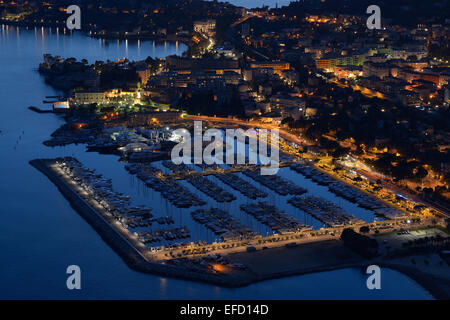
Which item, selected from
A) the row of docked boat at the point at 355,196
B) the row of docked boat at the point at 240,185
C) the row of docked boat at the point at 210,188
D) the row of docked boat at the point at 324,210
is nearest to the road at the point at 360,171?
the row of docked boat at the point at 355,196

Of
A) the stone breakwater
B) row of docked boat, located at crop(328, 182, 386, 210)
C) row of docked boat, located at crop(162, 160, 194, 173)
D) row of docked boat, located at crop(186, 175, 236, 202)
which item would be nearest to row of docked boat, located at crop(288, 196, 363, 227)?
row of docked boat, located at crop(328, 182, 386, 210)

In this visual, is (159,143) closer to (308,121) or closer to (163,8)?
(308,121)

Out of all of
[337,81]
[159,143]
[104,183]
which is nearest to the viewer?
[104,183]

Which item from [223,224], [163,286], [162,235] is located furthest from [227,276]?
[223,224]

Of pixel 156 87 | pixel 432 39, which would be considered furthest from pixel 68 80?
pixel 432 39

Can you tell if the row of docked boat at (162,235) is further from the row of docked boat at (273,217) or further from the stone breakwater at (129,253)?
the row of docked boat at (273,217)

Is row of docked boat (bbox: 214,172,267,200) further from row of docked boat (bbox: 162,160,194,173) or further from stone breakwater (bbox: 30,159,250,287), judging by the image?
stone breakwater (bbox: 30,159,250,287)
